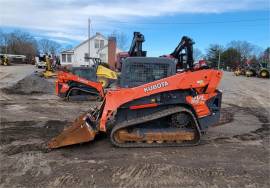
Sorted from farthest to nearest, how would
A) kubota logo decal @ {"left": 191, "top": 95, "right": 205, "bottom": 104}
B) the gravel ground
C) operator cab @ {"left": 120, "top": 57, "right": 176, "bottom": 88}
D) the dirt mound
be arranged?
the dirt mound < operator cab @ {"left": 120, "top": 57, "right": 176, "bottom": 88} < kubota logo decal @ {"left": 191, "top": 95, "right": 205, "bottom": 104} < the gravel ground

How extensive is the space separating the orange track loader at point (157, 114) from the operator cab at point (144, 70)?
0.81m

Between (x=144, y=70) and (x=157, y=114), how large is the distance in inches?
52.3

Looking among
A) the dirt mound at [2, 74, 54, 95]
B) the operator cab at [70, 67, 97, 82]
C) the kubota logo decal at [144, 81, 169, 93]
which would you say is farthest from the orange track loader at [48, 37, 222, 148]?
the dirt mound at [2, 74, 54, 95]

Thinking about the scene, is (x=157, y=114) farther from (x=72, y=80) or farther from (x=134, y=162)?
(x=72, y=80)

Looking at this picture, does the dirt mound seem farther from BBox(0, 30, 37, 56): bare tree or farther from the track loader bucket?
BBox(0, 30, 37, 56): bare tree

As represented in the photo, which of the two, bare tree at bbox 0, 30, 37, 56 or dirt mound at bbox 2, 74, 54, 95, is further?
bare tree at bbox 0, 30, 37, 56

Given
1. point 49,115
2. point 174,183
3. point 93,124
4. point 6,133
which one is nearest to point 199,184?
point 174,183

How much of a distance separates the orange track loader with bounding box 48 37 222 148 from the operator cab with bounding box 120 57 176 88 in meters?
0.81

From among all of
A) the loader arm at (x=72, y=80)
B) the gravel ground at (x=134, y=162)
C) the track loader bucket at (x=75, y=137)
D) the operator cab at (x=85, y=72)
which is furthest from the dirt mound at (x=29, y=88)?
the track loader bucket at (x=75, y=137)

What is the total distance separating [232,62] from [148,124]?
75.2 m

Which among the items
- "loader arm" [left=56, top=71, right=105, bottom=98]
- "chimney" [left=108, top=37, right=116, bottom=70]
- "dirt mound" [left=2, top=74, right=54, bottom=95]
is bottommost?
"dirt mound" [left=2, top=74, right=54, bottom=95]

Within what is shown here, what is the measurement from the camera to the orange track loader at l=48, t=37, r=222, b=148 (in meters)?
6.74

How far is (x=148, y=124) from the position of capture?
701 cm

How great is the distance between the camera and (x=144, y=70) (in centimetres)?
781
